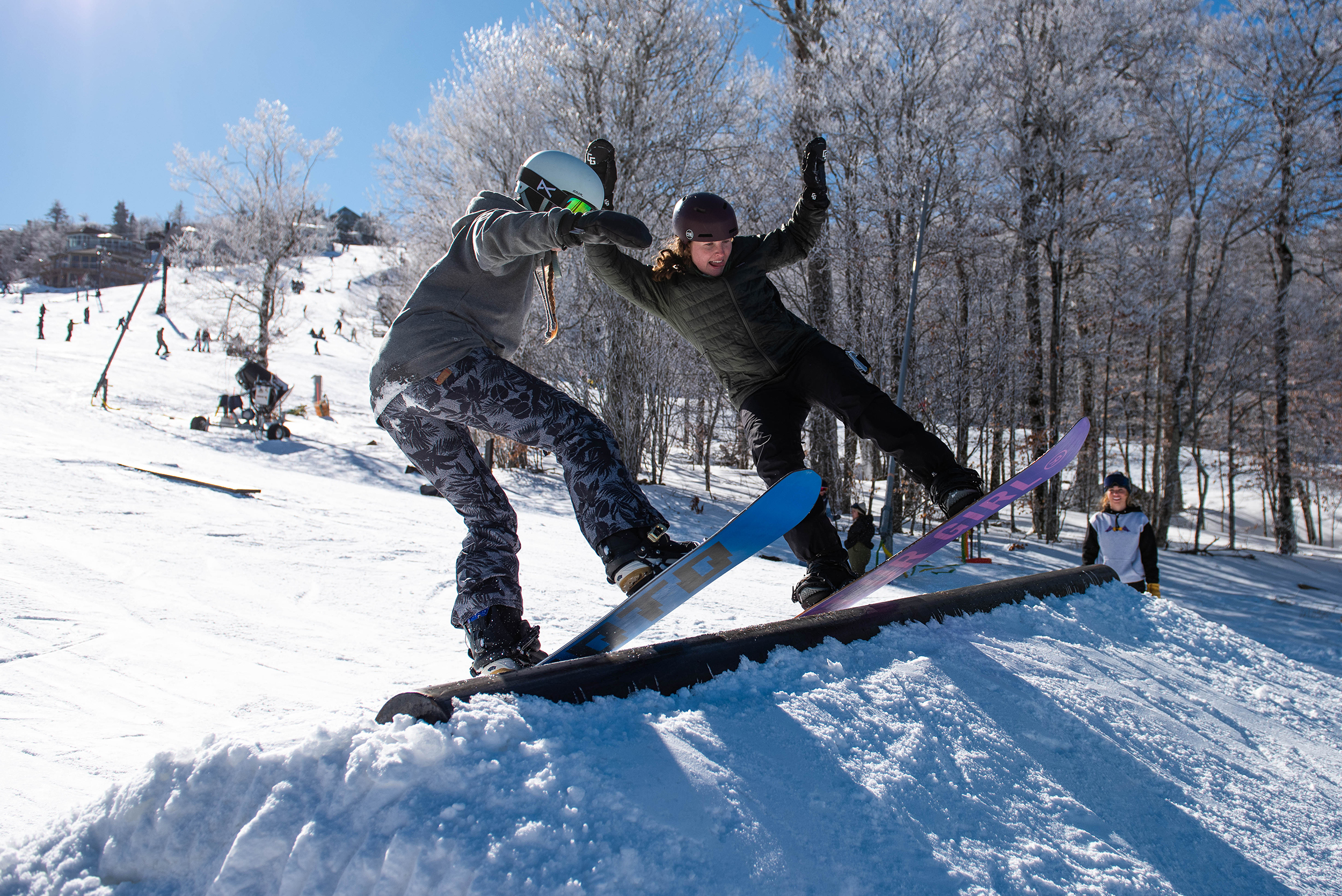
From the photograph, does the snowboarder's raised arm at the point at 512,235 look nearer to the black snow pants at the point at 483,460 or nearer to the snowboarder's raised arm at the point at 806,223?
the black snow pants at the point at 483,460

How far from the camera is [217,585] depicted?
3.81m

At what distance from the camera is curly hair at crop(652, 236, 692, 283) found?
3.00m

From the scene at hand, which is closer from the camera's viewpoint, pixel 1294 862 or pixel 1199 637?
pixel 1294 862

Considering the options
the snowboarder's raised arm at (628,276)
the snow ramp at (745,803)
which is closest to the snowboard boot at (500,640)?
the snow ramp at (745,803)

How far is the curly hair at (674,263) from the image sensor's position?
3.00 meters

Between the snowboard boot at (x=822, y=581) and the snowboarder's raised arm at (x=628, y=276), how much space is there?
132 centimetres

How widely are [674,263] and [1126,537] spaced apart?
4140 mm

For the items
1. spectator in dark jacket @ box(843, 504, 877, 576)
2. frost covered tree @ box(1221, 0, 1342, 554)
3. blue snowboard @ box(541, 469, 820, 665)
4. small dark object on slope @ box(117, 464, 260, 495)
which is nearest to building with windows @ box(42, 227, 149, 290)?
small dark object on slope @ box(117, 464, 260, 495)

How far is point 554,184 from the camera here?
2.26m

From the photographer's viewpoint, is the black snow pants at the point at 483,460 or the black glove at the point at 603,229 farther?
Result: the black snow pants at the point at 483,460

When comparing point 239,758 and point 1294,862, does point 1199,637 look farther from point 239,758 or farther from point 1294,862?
point 239,758

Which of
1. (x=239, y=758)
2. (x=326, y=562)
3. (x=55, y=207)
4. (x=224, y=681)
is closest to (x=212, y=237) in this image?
(x=326, y=562)

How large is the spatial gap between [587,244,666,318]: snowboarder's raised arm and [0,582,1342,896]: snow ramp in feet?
5.78

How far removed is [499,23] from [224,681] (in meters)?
13.6
